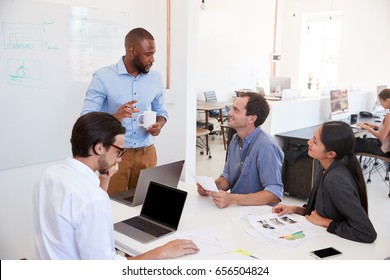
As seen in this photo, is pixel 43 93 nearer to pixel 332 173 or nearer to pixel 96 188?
pixel 96 188

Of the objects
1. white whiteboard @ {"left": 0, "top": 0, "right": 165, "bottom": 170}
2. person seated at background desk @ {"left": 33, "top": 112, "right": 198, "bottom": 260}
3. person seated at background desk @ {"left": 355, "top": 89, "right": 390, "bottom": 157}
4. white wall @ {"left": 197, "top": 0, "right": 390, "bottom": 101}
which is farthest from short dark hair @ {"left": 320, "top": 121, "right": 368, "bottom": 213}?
white wall @ {"left": 197, "top": 0, "right": 390, "bottom": 101}

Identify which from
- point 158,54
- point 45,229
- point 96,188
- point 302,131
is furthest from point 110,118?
point 302,131

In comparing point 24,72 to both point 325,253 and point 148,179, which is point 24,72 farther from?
point 325,253

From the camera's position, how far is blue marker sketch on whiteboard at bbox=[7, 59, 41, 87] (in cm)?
261

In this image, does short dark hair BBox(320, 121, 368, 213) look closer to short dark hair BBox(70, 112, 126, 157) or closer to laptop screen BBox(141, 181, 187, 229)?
laptop screen BBox(141, 181, 187, 229)

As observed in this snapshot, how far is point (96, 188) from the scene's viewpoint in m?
1.23

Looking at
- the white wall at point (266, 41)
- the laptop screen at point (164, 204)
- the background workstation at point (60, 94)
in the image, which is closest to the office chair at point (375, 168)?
the background workstation at point (60, 94)

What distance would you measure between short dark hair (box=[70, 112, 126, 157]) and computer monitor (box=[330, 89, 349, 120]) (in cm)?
409

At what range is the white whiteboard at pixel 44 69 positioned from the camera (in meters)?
2.60

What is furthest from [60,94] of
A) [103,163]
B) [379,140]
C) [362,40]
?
[362,40]

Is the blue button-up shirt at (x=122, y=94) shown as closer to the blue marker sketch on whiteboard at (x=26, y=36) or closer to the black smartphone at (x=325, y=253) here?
the blue marker sketch on whiteboard at (x=26, y=36)

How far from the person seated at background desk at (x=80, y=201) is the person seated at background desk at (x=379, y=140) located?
389 cm

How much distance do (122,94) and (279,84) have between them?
247 inches
